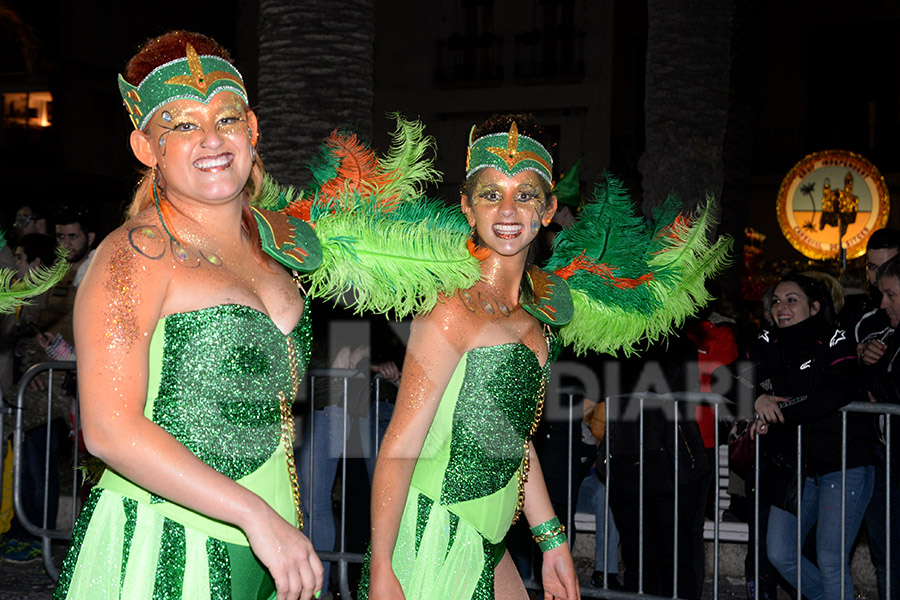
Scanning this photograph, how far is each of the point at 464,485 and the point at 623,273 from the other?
97 centimetres

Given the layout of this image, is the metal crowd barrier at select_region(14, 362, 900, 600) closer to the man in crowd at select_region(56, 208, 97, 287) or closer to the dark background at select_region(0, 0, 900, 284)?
the man in crowd at select_region(56, 208, 97, 287)

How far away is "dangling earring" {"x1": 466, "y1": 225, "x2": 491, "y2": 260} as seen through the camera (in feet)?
10.5

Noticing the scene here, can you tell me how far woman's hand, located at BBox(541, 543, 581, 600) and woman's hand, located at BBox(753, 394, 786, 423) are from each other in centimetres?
235

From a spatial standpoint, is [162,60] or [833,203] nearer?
[162,60]

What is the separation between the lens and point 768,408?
5.32 metres

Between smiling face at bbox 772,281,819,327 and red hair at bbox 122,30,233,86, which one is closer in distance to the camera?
red hair at bbox 122,30,233,86

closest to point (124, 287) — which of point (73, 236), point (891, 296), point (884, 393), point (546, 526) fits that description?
point (546, 526)

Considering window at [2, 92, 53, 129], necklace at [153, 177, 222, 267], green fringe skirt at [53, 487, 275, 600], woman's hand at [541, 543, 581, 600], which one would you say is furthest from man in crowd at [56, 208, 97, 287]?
window at [2, 92, 53, 129]

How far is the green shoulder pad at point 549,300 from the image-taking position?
3299mm

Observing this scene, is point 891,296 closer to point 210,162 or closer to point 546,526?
point 546,526

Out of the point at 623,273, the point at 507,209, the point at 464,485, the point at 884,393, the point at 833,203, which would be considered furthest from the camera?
the point at 833,203

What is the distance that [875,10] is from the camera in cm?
2425

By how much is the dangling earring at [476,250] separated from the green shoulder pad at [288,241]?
2.02 ft

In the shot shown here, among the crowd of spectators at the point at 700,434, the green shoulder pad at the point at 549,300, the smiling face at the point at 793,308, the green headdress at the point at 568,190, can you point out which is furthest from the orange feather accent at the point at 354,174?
the smiling face at the point at 793,308
